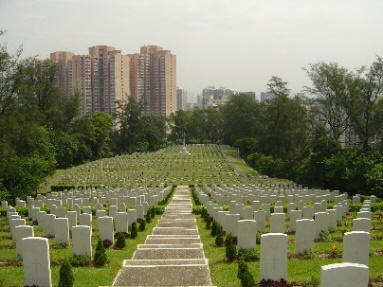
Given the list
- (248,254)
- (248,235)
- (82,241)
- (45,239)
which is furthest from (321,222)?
(45,239)

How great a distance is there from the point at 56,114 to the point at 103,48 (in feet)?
236

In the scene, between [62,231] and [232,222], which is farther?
[232,222]

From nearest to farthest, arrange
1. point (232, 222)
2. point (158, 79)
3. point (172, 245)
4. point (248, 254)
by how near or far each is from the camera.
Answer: point (248, 254) < point (172, 245) < point (232, 222) < point (158, 79)

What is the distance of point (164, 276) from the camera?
10773mm

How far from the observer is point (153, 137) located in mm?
109812

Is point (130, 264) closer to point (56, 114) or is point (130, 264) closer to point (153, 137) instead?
point (56, 114)

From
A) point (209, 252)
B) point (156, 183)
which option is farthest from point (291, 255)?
point (156, 183)

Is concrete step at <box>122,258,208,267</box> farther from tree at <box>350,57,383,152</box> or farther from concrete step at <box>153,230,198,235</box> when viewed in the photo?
tree at <box>350,57,383,152</box>

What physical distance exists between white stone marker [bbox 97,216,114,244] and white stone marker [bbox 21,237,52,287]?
507 cm

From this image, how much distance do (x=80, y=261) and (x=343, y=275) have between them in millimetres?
7202

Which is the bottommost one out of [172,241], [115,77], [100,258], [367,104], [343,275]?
[172,241]

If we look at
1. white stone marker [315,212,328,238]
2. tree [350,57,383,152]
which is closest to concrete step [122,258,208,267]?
white stone marker [315,212,328,238]

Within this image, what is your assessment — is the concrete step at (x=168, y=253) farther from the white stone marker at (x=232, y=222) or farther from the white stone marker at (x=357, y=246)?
the white stone marker at (x=357, y=246)

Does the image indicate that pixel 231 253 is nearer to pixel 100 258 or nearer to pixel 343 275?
pixel 100 258
